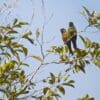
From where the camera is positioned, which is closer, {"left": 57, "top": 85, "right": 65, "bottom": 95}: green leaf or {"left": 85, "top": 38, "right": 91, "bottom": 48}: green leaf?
{"left": 57, "top": 85, "right": 65, "bottom": 95}: green leaf

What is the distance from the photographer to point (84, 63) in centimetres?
637

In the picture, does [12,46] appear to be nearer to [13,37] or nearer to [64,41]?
[13,37]

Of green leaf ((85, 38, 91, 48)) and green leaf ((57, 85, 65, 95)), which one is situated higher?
green leaf ((85, 38, 91, 48))

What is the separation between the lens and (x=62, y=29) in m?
6.51

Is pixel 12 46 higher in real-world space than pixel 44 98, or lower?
higher

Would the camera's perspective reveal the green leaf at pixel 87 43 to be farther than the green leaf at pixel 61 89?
Yes

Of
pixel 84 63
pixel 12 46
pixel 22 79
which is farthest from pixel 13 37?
pixel 84 63

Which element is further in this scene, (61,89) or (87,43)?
(87,43)

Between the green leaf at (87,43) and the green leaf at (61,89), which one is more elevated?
the green leaf at (87,43)

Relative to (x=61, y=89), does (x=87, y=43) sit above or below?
above

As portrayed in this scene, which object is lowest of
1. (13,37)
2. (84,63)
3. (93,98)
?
(93,98)

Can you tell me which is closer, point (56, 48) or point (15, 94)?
point (15, 94)

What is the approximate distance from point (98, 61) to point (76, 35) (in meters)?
0.44

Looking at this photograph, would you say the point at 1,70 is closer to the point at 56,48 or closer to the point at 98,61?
the point at 56,48
